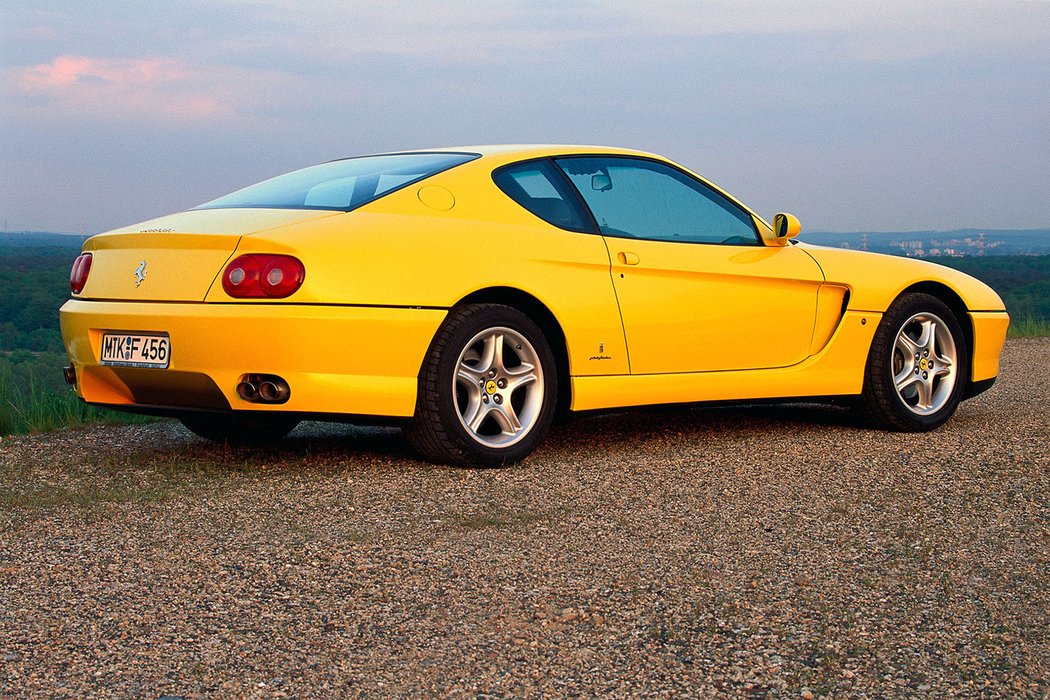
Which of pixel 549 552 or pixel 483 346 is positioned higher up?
pixel 483 346

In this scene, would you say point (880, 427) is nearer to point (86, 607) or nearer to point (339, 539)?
point (339, 539)

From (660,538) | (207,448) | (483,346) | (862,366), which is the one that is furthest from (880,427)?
(207,448)

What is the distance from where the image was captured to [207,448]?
250 inches

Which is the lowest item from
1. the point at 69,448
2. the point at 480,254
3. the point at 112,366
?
the point at 69,448

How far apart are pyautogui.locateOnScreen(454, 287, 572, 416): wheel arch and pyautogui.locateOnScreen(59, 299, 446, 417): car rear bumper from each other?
0.34 meters

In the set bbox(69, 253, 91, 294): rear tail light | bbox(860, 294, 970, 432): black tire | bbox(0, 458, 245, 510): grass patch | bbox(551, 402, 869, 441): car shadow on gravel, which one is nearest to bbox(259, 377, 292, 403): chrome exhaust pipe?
bbox(0, 458, 245, 510): grass patch

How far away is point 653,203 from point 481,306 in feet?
4.24

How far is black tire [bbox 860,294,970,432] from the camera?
269 inches

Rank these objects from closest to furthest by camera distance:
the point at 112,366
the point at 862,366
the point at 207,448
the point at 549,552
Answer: the point at 549,552 < the point at 112,366 < the point at 207,448 < the point at 862,366

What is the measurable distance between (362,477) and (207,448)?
4.23 feet

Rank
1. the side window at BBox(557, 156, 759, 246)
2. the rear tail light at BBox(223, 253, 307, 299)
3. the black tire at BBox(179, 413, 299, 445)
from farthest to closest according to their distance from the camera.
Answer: the black tire at BBox(179, 413, 299, 445), the side window at BBox(557, 156, 759, 246), the rear tail light at BBox(223, 253, 307, 299)

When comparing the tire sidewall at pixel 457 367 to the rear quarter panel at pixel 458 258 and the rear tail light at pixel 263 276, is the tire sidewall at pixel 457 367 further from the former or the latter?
the rear tail light at pixel 263 276

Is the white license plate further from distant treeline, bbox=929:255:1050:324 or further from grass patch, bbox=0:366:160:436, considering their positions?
distant treeline, bbox=929:255:1050:324

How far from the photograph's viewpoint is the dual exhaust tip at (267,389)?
5.01 meters
